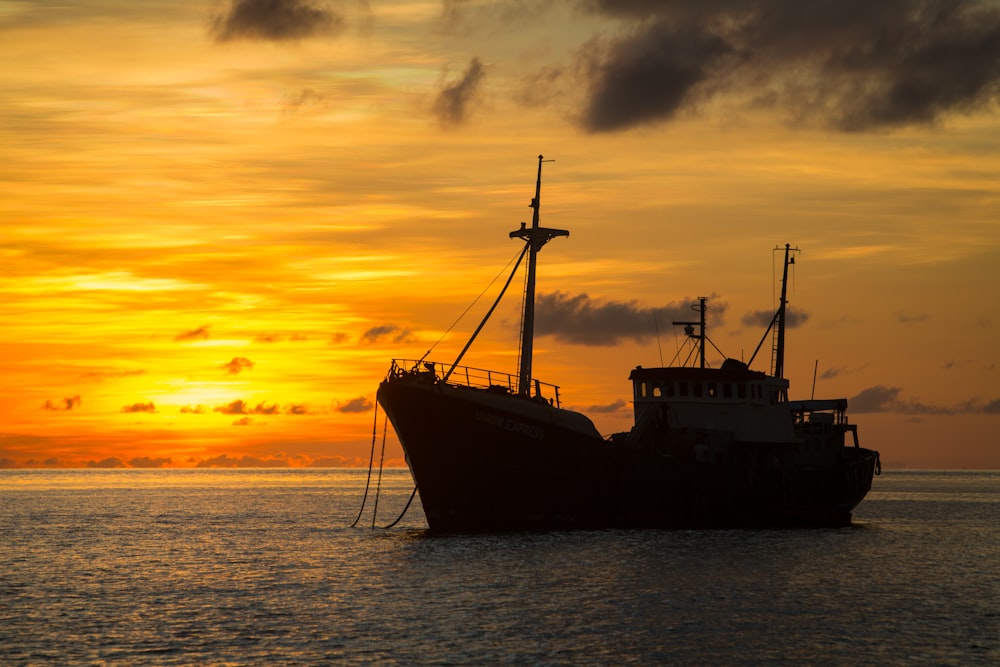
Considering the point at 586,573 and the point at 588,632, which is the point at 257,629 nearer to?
the point at 588,632

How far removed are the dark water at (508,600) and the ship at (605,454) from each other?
5.19ft

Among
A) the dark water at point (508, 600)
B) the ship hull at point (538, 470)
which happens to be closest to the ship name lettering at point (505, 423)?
the ship hull at point (538, 470)

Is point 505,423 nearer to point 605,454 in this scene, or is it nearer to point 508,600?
point 605,454

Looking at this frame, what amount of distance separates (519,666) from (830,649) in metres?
9.82

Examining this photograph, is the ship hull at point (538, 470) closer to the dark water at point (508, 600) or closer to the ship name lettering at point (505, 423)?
the ship name lettering at point (505, 423)

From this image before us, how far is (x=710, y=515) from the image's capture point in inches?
2611

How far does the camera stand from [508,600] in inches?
1716

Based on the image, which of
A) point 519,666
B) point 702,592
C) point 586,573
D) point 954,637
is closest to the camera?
point 519,666

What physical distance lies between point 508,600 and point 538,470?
699 inches

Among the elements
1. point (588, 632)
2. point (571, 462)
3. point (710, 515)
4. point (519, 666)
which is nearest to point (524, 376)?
point (571, 462)

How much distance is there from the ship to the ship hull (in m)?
0.06

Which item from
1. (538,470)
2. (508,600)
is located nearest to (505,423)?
(538,470)

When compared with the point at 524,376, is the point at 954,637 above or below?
below

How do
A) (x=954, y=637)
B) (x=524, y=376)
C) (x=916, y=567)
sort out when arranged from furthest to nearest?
(x=524, y=376)
(x=916, y=567)
(x=954, y=637)
